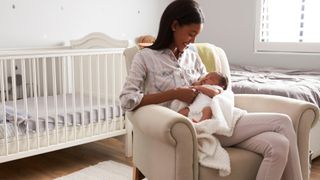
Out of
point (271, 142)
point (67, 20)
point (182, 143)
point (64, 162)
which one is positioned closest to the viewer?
point (182, 143)

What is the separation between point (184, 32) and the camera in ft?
5.69

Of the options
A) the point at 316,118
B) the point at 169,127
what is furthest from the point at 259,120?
the point at 169,127

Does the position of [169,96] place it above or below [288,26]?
below

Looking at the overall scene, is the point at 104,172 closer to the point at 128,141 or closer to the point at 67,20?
the point at 128,141

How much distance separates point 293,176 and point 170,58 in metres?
0.78

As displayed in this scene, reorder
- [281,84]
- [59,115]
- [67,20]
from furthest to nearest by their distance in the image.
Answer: [67,20] → [281,84] → [59,115]

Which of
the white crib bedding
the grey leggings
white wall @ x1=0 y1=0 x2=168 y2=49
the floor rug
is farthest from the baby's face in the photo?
white wall @ x1=0 y1=0 x2=168 y2=49

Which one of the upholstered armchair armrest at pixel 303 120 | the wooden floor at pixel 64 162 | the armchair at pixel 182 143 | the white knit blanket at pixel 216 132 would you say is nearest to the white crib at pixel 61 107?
the wooden floor at pixel 64 162

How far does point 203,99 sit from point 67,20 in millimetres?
2036

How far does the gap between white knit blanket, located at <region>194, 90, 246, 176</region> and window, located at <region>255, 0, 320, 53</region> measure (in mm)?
2072

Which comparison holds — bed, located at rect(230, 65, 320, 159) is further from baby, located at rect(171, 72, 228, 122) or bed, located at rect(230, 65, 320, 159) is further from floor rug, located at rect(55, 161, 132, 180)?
floor rug, located at rect(55, 161, 132, 180)

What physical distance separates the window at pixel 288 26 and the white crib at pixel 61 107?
5.29 ft

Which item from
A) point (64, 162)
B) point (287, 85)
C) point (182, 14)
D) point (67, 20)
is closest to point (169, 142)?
point (182, 14)

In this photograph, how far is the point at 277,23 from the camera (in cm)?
363
